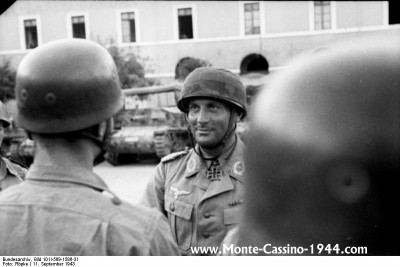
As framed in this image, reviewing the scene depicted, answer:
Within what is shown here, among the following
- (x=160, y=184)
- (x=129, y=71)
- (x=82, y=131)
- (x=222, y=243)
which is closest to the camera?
(x=82, y=131)

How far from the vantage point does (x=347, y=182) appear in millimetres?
1274

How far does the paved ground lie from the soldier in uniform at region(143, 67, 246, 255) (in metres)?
2.94

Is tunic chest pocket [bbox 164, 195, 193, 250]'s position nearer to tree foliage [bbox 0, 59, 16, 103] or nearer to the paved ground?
tree foliage [bbox 0, 59, 16, 103]

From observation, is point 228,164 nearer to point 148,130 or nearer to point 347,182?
point 347,182

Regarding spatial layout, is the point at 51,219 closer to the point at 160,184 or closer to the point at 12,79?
the point at 160,184

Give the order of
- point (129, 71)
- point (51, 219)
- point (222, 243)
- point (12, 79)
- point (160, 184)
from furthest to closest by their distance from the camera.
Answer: point (129, 71)
point (12, 79)
point (160, 184)
point (222, 243)
point (51, 219)

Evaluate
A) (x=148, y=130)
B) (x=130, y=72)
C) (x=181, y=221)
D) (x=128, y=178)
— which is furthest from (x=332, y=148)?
(x=148, y=130)

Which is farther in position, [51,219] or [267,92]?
[267,92]

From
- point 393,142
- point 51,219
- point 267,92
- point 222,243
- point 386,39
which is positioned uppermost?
A: point 386,39

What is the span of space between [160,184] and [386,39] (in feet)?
3.73

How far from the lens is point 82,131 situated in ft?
4.42

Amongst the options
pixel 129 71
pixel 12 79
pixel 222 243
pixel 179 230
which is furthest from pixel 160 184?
pixel 129 71

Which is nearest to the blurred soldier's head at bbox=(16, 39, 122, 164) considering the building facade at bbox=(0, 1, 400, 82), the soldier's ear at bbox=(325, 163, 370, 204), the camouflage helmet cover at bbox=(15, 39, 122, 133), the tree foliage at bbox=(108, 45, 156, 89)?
the camouflage helmet cover at bbox=(15, 39, 122, 133)

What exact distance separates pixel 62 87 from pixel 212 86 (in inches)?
36.0
